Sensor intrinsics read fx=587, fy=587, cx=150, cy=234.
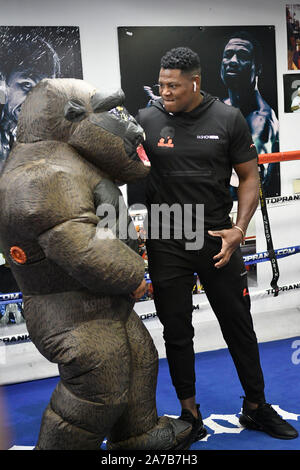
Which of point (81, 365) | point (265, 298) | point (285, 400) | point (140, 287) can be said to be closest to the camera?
point (81, 365)

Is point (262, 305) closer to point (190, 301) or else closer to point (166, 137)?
point (190, 301)

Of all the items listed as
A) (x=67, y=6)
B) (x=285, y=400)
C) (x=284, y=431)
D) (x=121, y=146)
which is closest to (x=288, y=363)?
(x=285, y=400)

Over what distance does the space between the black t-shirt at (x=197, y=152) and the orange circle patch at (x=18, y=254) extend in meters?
0.76

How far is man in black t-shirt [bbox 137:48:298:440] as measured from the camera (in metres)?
2.46

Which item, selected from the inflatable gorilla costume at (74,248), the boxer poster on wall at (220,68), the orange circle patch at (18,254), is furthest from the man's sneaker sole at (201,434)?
the boxer poster on wall at (220,68)

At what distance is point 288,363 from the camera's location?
352 cm

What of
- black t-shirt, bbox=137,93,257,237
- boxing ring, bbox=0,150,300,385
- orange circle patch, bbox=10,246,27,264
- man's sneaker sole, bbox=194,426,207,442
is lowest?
man's sneaker sole, bbox=194,426,207,442

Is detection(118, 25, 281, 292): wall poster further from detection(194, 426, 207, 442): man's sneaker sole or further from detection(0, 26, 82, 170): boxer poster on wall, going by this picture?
detection(194, 426, 207, 442): man's sneaker sole

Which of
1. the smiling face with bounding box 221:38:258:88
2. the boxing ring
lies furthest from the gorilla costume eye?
the smiling face with bounding box 221:38:258:88

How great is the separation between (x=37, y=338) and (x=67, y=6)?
2.11 meters

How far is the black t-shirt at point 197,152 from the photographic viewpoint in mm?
2467

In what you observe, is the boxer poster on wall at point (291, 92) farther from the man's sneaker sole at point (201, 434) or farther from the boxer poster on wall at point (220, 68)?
the man's sneaker sole at point (201, 434)

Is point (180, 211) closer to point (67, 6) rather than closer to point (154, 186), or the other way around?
point (154, 186)

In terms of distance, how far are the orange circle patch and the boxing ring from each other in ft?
4.84
